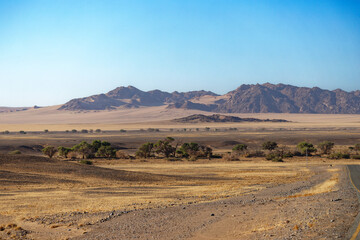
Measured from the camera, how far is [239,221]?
43.5 feet

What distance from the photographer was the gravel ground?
11.2 meters

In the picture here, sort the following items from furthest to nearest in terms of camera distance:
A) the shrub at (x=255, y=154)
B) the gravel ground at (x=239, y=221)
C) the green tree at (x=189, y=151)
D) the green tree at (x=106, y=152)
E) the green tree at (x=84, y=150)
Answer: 1. the shrub at (x=255, y=154)
2. the green tree at (x=189, y=151)
3. the green tree at (x=106, y=152)
4. the green tree at (x=84, y=150)
5. the gravel ground at (x=239, y=221)

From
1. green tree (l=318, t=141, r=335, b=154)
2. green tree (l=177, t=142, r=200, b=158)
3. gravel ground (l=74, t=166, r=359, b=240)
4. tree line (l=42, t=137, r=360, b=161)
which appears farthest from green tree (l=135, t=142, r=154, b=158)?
gravel ground (l=74, t=166, r=359, b=240)

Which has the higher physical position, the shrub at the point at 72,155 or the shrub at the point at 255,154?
the shrub at the point at 72,155

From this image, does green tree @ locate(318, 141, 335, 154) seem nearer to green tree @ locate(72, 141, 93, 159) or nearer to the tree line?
the tree line

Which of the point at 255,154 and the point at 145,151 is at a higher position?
the point at 145,151

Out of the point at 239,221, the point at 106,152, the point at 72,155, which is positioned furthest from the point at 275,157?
the point at 239,221

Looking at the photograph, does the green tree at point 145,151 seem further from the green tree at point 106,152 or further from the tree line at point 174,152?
the green tree at point 106,152

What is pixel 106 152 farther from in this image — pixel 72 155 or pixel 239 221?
pixel 239 221

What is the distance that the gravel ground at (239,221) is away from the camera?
1120cm

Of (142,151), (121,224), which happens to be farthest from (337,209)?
(142,151)

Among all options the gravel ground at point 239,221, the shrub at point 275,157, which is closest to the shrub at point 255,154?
the shrub at point 275,157

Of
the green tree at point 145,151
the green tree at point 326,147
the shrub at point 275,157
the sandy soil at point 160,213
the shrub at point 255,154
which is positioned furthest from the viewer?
the green tree at point 326,147

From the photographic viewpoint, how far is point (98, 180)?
3083 cm
